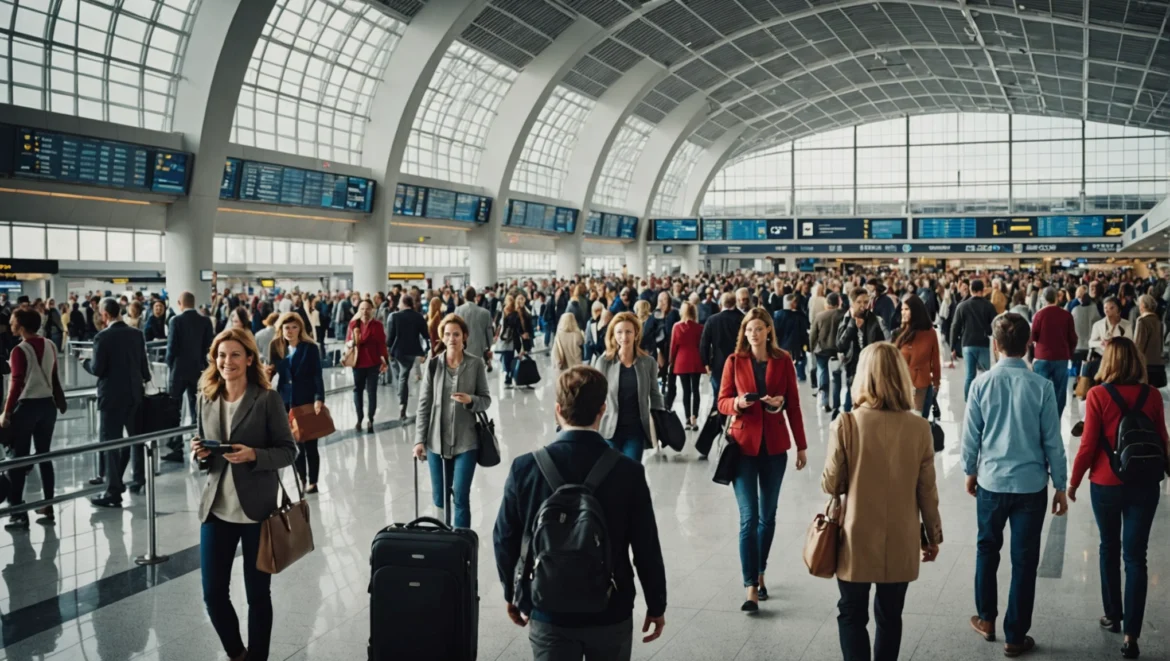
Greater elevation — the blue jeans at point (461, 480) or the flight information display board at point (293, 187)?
the flight information display board at point (293, 187)

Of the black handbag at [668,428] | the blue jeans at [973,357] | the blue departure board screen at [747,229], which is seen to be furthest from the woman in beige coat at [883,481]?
the blue departure board screen at [747,229]

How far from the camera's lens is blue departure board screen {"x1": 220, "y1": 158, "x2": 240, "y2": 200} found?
2259cm

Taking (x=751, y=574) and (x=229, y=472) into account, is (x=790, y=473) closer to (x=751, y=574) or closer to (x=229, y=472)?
(x=751, y=574)

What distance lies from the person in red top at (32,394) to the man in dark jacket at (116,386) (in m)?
0.38

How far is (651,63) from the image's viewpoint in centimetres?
3706

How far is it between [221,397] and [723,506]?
466 cm

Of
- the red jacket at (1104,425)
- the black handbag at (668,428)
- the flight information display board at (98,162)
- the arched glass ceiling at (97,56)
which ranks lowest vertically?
the black handbag at (668,428)

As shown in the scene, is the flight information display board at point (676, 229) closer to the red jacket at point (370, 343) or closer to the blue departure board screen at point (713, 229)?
the blue departure board screen at point (713, 229)

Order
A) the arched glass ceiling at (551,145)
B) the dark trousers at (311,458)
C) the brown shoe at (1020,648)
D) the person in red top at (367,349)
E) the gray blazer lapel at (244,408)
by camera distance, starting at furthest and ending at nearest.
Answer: the arched glass ceiling at (551,145)
the person in red top at (367,349)
the dark trousers at (311,458)
the brown shoe at (1020,648)
the gray blazer lapel at (244,408)

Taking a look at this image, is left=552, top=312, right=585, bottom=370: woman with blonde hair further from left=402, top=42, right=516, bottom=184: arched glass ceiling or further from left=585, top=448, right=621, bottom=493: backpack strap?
left=402, top=42, right=516, bottom=184: arched glass ceiling

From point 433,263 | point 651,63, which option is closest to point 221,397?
point 651,63

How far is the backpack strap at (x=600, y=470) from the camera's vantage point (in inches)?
122

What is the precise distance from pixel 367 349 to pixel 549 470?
9.44m

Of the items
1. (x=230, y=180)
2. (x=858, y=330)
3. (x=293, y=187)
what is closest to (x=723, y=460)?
(x=858, y=330)
